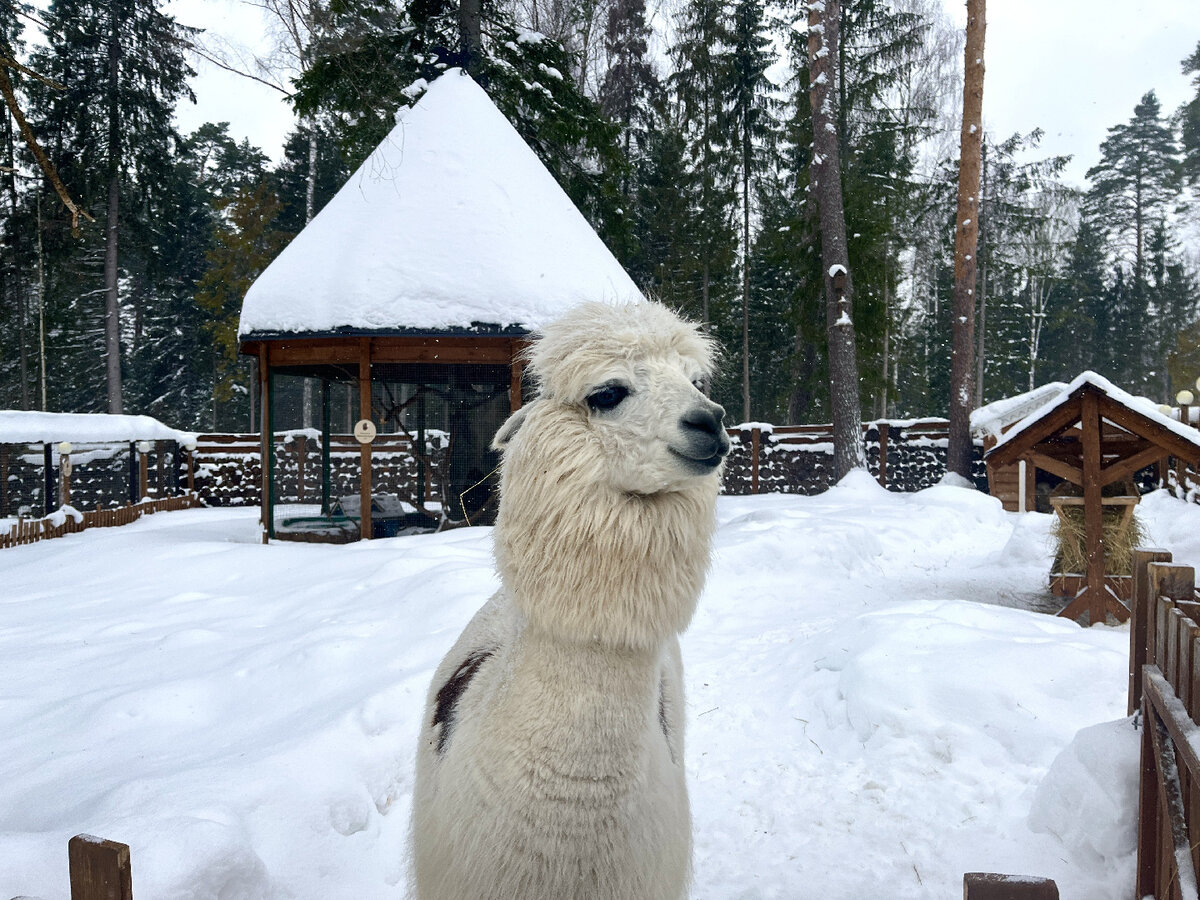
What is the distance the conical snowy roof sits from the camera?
29.0 feet

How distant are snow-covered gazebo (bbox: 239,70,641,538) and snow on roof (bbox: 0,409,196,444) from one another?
173 inches

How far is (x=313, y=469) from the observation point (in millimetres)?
17422

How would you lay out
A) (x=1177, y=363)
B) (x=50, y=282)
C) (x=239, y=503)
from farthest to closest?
(x=1177, y=363), (x=50, y=282), (x=239, y=503)

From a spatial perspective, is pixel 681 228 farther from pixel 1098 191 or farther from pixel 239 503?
pixel 1098 191

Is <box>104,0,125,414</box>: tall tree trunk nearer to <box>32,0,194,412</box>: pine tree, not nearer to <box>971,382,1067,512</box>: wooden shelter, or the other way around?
<box>32,0,194,412</box>: pine tree

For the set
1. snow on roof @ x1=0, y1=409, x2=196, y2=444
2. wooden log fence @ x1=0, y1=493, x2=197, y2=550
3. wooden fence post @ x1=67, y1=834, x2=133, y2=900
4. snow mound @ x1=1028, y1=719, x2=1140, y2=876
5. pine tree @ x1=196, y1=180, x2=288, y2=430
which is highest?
pine tree @ x1=196, y1=180, x2=288, y2=430

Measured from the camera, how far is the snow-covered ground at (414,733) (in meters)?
2.74

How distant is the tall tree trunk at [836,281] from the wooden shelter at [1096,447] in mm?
7662

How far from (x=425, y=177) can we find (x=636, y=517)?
9.67 m

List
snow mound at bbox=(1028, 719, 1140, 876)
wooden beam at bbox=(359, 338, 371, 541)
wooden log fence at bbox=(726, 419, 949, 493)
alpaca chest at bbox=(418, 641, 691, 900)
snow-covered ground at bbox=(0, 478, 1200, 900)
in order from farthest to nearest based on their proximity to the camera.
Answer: wooden log fence at bbox=(726, 419, 949, 493), wooden beam at bbox=(359, 338, 371, 541), snow-covered ground at bbox=(0, 478, 1200, 900), snow mound at bbox=(1028, 719, 1140, 876), alpaca chest at bbox=(418, 641, 691, 900)

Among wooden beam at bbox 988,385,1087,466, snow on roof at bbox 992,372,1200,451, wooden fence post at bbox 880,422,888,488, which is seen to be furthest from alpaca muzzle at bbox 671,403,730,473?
wooden fence post at bbox 880,422,888,488

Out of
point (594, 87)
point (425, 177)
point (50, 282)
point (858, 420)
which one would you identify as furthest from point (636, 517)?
point (50, 282)

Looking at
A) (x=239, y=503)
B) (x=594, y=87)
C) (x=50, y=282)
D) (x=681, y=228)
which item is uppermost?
(x=594, y=87)

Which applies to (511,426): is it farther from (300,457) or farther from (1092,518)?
(300,457)
